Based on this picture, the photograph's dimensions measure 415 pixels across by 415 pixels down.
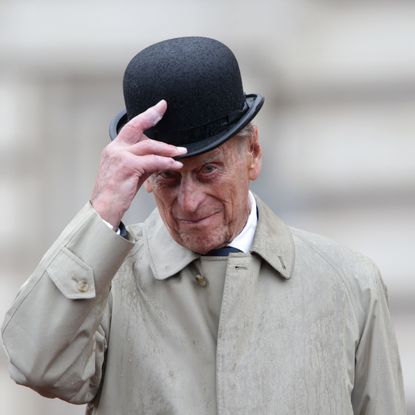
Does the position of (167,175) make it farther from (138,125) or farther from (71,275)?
(71,275)

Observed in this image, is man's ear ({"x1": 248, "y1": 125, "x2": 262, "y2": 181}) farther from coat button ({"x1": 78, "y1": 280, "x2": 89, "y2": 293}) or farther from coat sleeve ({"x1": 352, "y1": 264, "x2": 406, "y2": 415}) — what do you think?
coat button ({"x1": 78, "y1": 280, "x2": 89, "y2": 293})

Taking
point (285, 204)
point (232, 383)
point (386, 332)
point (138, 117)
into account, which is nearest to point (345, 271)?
point (386, 332)

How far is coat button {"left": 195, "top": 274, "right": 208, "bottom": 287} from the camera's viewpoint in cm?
377

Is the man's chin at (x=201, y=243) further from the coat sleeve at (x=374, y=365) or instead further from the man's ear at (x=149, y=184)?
the coat sleeve at (x=374, y=365)

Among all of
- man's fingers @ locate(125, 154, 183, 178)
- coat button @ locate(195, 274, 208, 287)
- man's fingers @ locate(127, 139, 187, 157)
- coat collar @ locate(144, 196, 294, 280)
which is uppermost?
man's fingers @ locate(127, 139, 187, 157)

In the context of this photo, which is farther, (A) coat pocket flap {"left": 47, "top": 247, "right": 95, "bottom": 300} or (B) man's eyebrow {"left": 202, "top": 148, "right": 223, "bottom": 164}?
(B) man's eyebrow {"left": 202, "top": 148, "right": 223, "bottom": 164}

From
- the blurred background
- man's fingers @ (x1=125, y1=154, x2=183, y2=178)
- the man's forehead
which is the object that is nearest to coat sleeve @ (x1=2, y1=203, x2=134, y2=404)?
man's fingers @ (x1=125, y1=154, x2=183, y2=178)

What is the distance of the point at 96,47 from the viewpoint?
6.49 metres

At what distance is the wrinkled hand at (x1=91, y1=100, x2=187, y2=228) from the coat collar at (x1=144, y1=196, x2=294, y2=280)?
0.87ft

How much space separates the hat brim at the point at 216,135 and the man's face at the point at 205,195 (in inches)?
1.1

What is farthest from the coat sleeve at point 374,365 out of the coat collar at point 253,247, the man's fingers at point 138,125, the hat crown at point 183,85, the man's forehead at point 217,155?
the man's fingers at point 138,125

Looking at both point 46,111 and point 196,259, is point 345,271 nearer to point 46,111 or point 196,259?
point 196,259

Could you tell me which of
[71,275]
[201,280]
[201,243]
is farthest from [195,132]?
[71,275]

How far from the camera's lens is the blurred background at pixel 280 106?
248 inches
